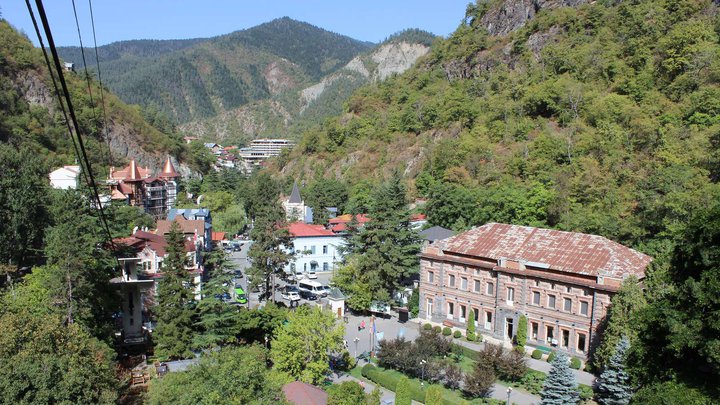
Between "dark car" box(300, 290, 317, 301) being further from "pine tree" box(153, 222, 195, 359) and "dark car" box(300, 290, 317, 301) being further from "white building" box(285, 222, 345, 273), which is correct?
"pine tree" box(153, 222, 195, 359)

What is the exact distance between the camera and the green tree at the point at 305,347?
25469 mm

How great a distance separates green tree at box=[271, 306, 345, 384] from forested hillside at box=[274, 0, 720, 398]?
1363cm

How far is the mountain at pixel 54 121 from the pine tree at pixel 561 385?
58934 millimetres

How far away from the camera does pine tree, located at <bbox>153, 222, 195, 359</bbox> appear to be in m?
27.3

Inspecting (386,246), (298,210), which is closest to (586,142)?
(386,246)

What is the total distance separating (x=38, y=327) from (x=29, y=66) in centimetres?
9254

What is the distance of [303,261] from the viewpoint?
2147 inches

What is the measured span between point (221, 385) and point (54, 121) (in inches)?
3504

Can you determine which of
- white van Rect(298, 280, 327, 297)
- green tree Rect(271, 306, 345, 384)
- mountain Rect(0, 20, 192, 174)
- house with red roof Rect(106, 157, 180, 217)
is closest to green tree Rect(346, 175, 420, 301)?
white van Rect(298, 280, 327, 297)

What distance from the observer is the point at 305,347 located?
1012 inches

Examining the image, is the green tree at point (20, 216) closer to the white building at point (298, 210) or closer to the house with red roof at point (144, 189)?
the house with red roof at point (144, 189)

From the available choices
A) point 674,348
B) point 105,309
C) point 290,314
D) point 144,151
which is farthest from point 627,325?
point 144,151

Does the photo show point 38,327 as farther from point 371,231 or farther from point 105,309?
point 371,231

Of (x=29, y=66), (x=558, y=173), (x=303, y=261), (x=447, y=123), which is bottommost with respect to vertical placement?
(x=303, y=261)
